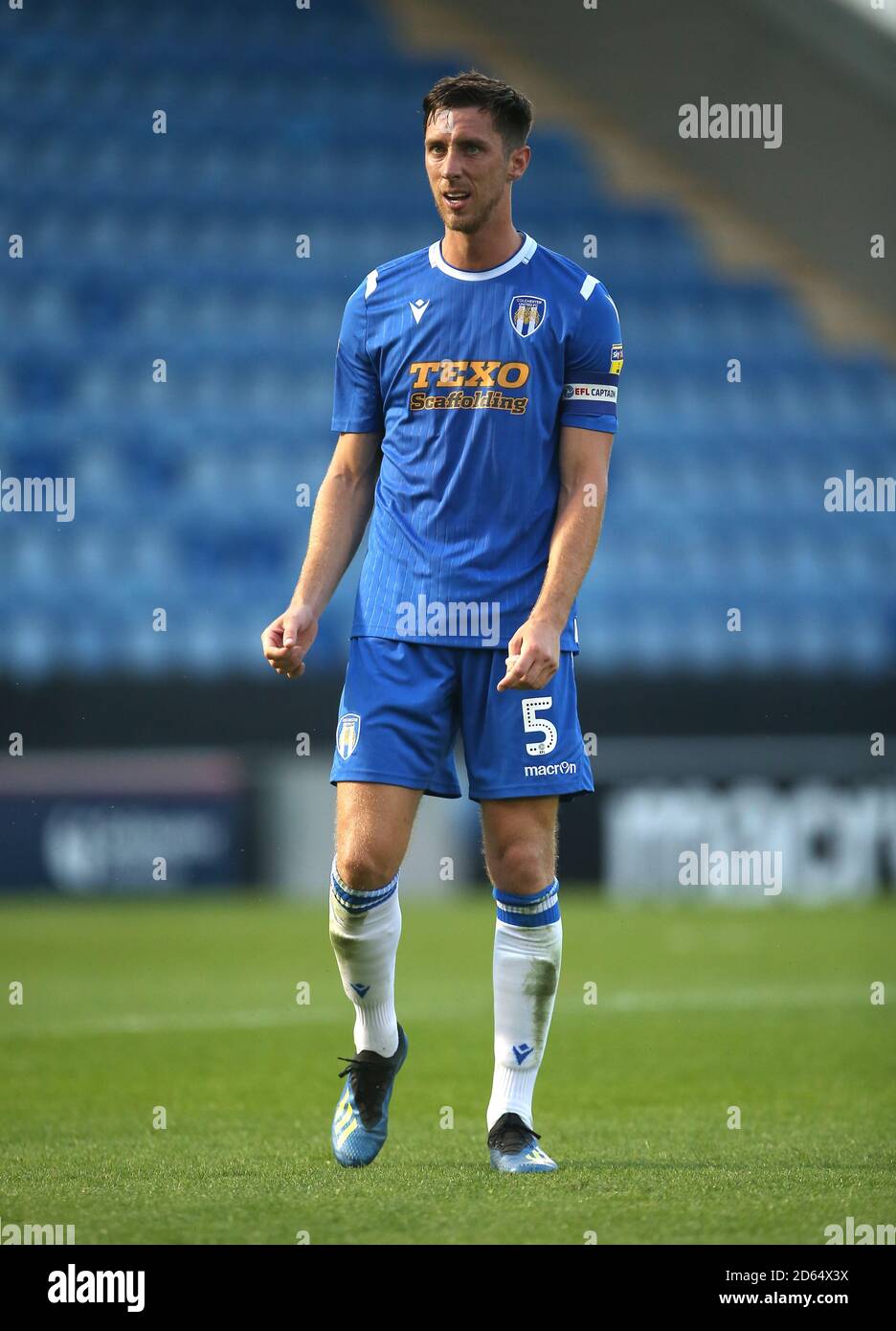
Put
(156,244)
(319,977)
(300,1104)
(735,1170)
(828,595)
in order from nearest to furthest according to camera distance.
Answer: (735,1170) < (300,1104) < (319,977) < (828,595) < (156,244)

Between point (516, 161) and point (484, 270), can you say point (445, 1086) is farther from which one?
point (516, 161)

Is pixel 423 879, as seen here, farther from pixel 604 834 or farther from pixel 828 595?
pixel 828 595

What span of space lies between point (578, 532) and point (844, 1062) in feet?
8.20

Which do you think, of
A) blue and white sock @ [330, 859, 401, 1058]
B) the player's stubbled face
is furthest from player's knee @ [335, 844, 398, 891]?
the player's stubbled face

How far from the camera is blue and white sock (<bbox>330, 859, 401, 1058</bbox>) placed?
4.03 meters

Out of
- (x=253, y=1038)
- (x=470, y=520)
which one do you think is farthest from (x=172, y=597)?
(x=470, y=520)

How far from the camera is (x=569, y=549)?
3975mm

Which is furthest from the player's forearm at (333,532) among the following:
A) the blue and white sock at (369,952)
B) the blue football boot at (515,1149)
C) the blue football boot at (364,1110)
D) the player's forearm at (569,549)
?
the blue football boot at (515,1149)

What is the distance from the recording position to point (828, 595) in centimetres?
1463

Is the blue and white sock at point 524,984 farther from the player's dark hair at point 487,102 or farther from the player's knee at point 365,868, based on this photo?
the player's dark hair at point 487,102

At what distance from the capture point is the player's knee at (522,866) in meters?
4.03

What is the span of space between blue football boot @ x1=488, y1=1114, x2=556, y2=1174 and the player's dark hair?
2.06 m

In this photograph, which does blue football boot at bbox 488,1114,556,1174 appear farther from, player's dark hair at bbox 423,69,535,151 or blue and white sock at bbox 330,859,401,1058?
player's dark hair at bbox 423,69,535,151

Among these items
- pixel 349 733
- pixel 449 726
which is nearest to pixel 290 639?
pixel 349 733
